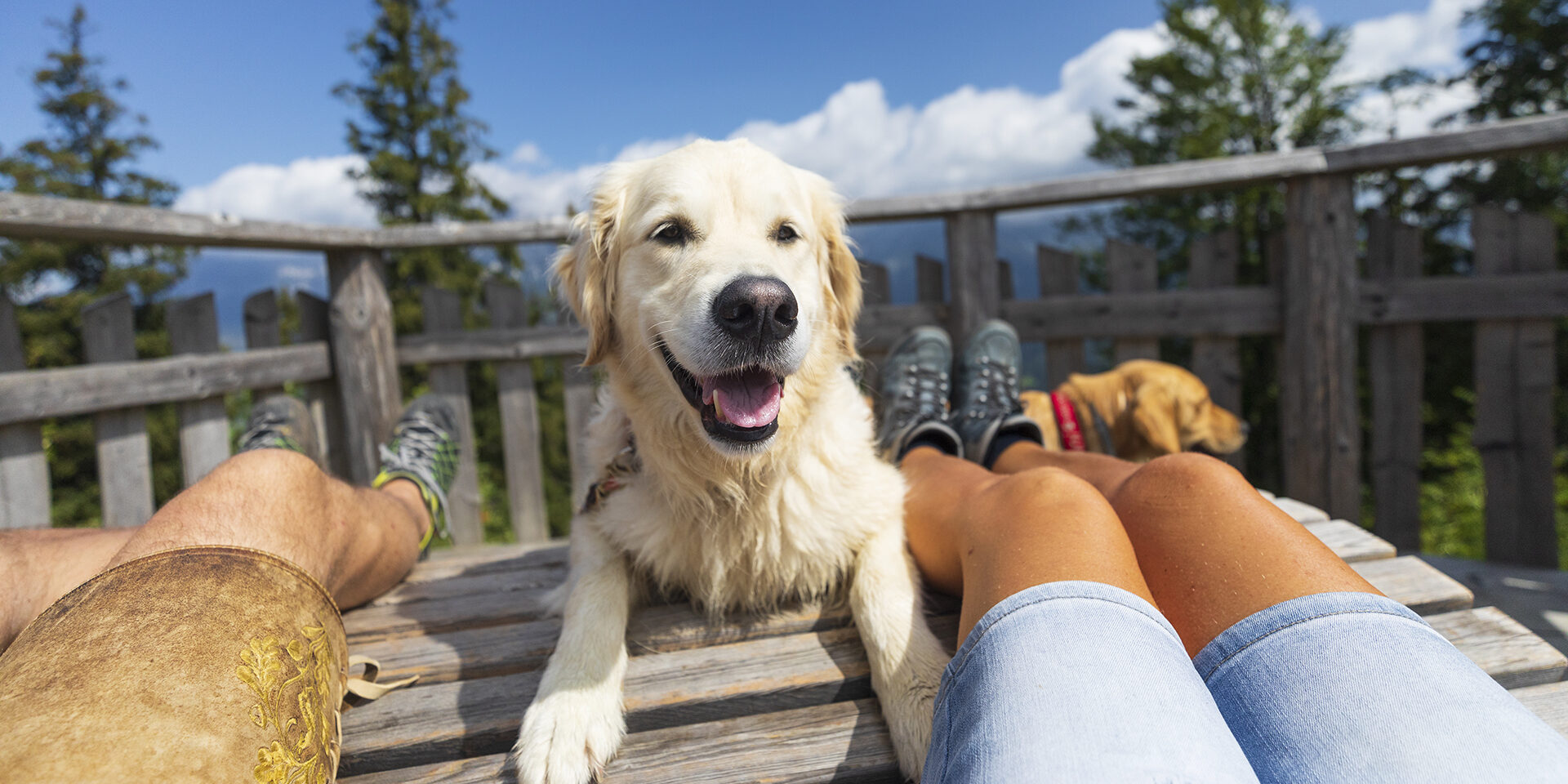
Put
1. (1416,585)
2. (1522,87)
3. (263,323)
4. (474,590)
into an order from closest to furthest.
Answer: (1416,585), (474,590), (263,323), (1522,87)

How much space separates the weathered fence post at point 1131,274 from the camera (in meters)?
3.72

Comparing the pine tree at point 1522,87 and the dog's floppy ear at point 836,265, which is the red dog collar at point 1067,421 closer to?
the dog's floppy ear at point 836,265

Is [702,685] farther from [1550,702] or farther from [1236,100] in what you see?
[1236,100]

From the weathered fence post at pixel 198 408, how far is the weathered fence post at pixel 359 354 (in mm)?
516

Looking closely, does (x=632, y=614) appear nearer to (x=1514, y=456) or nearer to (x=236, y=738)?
(x=236, y=738)

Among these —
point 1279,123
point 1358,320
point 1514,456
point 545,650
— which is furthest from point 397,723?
point 1279,123

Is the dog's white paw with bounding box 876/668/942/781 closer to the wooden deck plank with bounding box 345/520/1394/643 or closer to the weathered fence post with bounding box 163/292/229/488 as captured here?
the wooden deck plank with bounding box 345/520/1394/643

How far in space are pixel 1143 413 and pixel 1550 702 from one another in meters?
2.29

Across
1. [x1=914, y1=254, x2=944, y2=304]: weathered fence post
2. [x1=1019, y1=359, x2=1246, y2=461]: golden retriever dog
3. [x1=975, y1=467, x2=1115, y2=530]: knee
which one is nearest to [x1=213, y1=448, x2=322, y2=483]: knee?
[x1=975, y1=467, x2=1115, y2=530]: knee

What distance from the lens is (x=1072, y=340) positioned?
3857mm

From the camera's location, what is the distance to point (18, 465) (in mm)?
2516

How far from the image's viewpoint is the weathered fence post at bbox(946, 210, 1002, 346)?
363cm

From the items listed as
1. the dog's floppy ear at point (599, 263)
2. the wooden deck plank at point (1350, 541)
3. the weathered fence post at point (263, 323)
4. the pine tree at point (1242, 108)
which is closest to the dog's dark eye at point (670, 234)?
the dog's floppy ear at point (599, 263)

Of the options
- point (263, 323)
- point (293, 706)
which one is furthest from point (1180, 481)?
point (263, 323)
